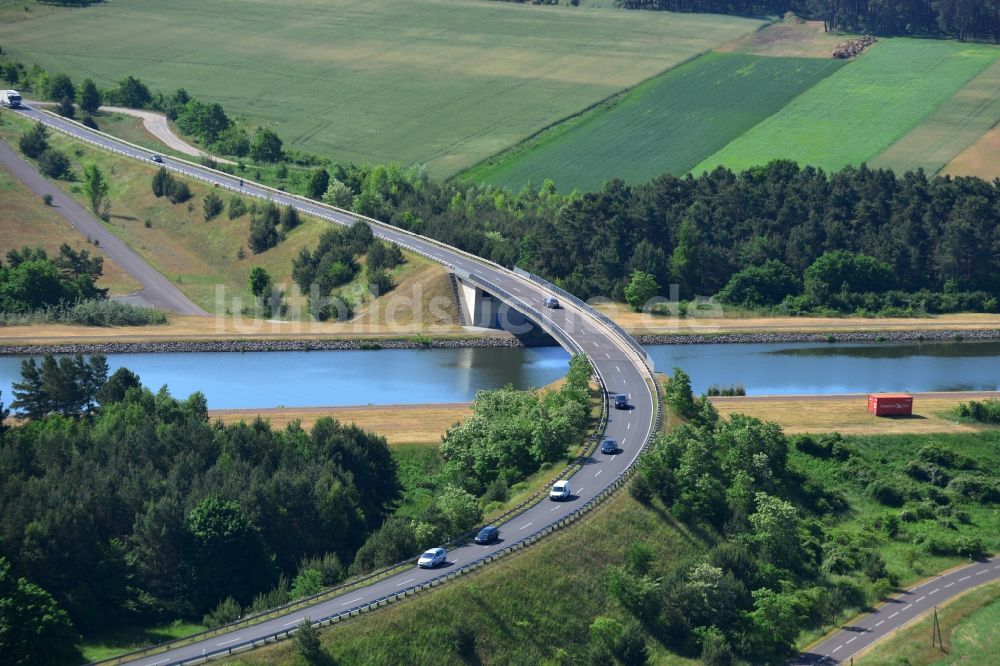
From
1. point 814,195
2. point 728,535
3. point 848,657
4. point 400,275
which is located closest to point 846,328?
point 814,195

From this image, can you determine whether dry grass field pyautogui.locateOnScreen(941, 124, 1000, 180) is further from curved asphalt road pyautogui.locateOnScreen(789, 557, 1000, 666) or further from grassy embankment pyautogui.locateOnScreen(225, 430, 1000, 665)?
curved asphalt road pyautogui.locateOnScreen(789, 557, 1000, 666)

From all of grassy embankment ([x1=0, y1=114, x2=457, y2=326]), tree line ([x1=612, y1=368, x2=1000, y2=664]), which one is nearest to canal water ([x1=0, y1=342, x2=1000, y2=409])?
grassy embankment ([x1=0, y1=114, x2=457, y2=326])

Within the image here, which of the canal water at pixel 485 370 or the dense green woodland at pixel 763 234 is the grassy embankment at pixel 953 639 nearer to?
the canal water at pixel 485 370

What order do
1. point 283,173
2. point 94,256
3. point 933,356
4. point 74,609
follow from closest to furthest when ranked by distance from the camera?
point 74,609
point 933,356
point 94,256
point 283,173

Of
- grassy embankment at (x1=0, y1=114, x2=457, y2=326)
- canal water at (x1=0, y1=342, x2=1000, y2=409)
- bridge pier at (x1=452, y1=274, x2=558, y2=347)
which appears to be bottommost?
canal water at (x1=0, y1=342, x2=1000, y2=409)

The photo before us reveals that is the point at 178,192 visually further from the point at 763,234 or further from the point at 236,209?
the point at 763,234

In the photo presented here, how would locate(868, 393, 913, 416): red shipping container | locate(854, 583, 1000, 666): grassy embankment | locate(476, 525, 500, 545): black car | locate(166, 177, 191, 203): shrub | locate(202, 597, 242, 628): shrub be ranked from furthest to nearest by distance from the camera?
1. locate(166, 177, 191, 203): shrub
2. locate(868, 393, 913, 416): red shipping container
3. locate(476, 525, 500, 545): black car
4. locate(854, 583, 1000, 666): grassy embankment
5. locate(202, 597, 242, 628): shrub

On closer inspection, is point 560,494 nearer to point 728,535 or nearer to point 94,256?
point 728,535
